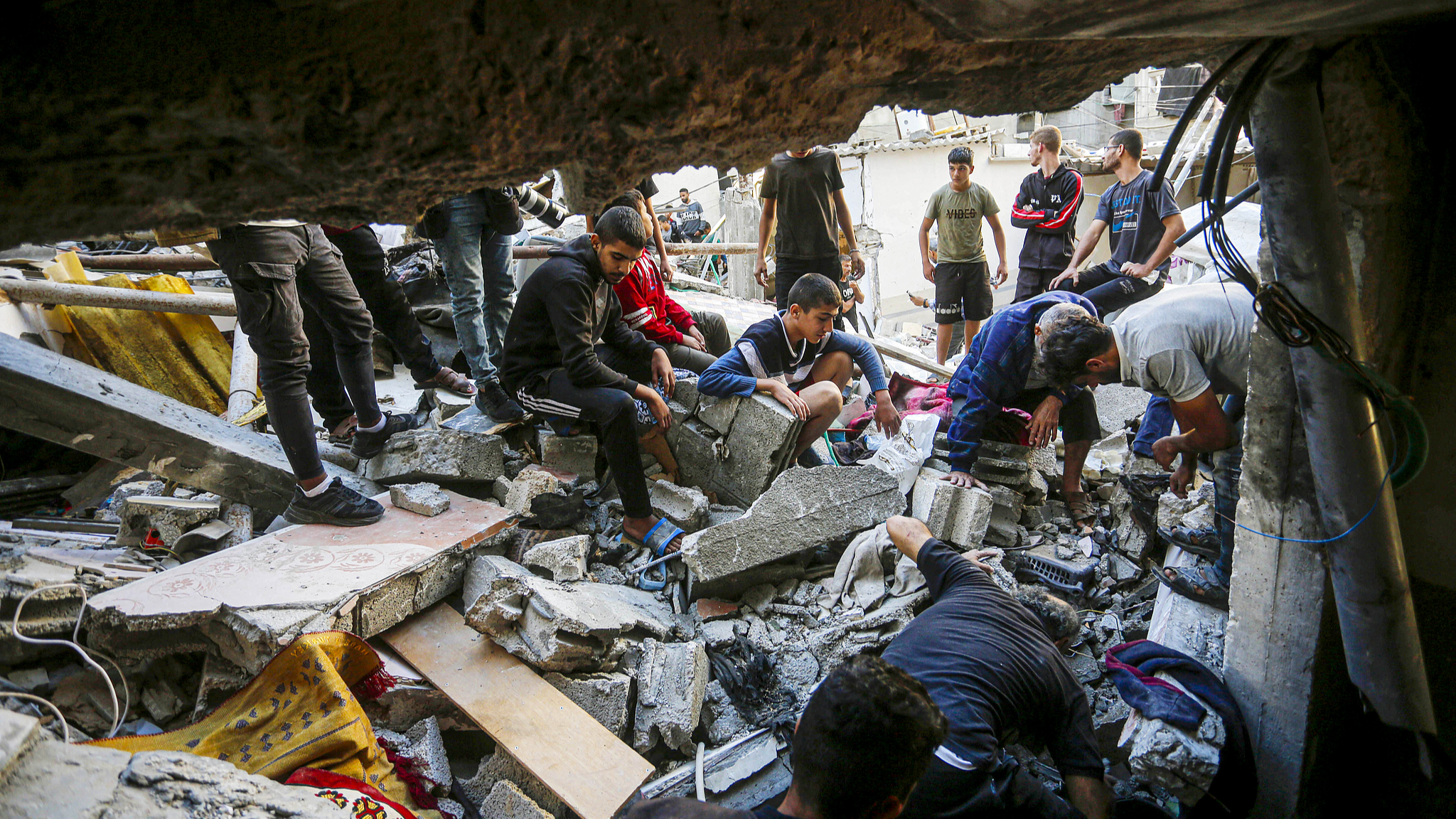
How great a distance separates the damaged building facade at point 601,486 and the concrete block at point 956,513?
33 mm

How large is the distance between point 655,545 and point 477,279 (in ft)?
6.62

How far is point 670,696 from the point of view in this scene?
3.17 metres

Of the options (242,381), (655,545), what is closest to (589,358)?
(655,545)

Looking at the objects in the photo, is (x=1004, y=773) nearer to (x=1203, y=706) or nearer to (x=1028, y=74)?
(x=1203, y=706)

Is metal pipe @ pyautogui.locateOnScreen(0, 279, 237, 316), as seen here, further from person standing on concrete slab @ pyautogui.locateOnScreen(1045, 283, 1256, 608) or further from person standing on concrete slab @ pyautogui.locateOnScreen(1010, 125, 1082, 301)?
person standing on concrete slab @ pyautogui.locateOnScreen(1010, 125, 1082, 301)

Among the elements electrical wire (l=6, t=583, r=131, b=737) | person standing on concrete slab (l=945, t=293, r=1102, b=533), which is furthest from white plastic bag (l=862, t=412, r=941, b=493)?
electrical wire (l=6, t=583, r=131, b=737)

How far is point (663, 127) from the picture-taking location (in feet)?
4.40

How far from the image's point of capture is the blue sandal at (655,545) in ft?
13.0

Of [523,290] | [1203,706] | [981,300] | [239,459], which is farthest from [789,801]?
[981,300]

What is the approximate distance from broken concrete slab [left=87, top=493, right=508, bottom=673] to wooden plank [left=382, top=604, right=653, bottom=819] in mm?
206

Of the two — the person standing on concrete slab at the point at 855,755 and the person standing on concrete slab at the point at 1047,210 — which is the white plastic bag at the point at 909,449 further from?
the person standing on concrete slab at the point at 855,755

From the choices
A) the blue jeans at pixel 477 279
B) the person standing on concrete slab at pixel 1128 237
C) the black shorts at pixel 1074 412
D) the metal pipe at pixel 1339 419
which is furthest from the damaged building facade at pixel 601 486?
the person standing on concrete slab at pixel 1128 237

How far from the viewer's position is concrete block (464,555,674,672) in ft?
10.3

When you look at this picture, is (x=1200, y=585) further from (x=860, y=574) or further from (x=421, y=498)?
(x=421, y=498)
